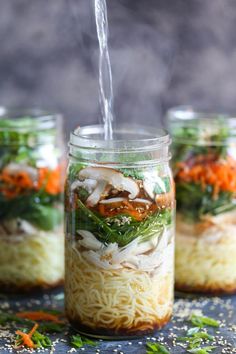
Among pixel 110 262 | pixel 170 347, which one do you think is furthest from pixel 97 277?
pixel 170 347

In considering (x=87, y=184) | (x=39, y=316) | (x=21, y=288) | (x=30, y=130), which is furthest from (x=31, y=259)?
(x=87, y=184)

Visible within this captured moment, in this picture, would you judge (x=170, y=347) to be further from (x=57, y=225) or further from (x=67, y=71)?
(x=67, y=71)

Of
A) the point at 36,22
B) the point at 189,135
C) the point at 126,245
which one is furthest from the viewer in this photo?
the point at 36,22

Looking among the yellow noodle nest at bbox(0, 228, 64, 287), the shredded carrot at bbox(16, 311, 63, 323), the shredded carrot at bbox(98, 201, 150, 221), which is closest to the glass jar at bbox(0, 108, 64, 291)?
the yellow noodle nest at bbox(0, 228, 64, 287)

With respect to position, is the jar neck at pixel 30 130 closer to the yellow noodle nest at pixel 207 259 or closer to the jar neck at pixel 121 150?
the jar neck at pixel 121 150

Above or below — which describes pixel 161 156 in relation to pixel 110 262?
above

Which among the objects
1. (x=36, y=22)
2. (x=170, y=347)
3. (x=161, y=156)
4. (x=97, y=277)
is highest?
(x=36, y=22)

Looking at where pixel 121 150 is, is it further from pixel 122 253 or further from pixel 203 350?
pixel 203 350
